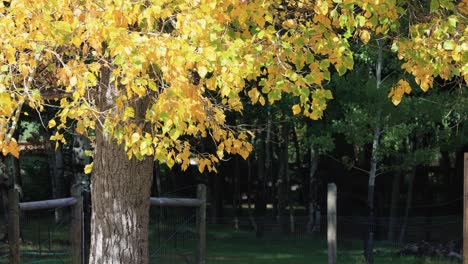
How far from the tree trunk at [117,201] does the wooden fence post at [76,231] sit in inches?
41.8

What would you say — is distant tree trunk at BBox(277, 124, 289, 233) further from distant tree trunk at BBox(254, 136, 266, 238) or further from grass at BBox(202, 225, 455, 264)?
grass at BBox(202, 225, 455, 264)

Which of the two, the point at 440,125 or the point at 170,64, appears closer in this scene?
the point at 170,64

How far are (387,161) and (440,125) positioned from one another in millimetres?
4799

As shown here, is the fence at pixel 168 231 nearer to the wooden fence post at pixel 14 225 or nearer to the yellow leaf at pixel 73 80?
the wooden fence post at pixel 14 225

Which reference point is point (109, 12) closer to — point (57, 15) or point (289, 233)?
point (57, 15)

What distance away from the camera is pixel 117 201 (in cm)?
828

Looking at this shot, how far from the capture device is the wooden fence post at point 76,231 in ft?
30.8

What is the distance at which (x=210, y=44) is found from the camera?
19.5 feet

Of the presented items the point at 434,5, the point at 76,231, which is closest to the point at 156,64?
the point at 434,5

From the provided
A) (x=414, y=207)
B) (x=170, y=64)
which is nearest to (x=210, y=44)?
(x=170, y=64)

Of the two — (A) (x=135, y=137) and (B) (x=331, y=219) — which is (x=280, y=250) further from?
(A) (x=135, y=137)

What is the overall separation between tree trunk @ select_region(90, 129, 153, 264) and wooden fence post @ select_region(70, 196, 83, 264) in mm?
1063

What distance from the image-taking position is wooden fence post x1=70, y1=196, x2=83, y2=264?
9.38 meters

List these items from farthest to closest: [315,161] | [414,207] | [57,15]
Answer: [414,207]
[315,161]
[57,15]
